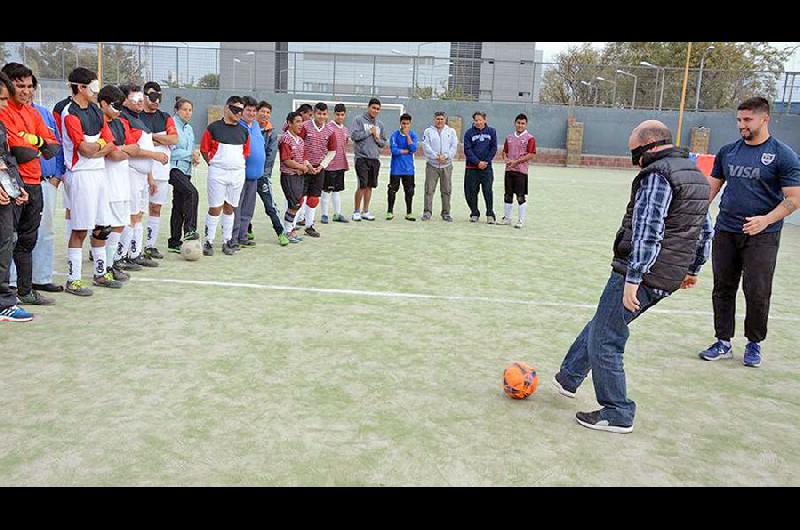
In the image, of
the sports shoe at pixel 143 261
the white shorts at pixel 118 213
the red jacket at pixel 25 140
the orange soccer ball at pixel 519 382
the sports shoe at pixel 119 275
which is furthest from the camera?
the sports shoe at pixel 143 261

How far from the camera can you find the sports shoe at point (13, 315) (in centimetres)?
594

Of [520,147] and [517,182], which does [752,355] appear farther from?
[520,147]

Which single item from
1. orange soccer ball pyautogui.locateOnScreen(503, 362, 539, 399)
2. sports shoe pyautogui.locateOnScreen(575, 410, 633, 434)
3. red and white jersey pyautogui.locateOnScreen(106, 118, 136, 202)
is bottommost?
sports shoe pyautogui.locateOnScreen(575, 410, 633, 434)

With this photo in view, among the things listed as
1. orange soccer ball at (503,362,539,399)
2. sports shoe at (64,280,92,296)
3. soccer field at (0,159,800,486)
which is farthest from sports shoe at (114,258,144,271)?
orange soccer ball at (503,362,539,399)

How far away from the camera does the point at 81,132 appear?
6.54m

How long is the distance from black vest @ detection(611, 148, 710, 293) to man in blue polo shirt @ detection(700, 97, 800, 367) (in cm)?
175

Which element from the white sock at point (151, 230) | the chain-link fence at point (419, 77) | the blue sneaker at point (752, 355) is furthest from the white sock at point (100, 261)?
the chain-link fence at point (419, 77)

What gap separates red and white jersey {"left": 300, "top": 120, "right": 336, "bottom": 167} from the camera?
10.9m

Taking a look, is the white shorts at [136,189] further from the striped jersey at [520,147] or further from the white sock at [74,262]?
the striped jersey at [520,147]

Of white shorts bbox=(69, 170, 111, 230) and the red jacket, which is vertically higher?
the red jacket

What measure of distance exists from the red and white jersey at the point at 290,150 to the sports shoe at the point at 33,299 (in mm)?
4484

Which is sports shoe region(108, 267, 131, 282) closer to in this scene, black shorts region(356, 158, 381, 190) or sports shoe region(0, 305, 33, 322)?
sports shoe region(0, 305, 33, 322)
